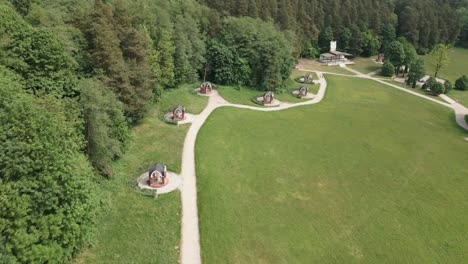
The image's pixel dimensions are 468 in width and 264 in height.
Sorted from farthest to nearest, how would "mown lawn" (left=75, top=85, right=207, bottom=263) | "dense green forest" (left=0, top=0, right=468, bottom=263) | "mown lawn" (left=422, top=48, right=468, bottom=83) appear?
"mown lawn" (left=422, top=48, right=468, bottom=83)
"mown lawn" (left=75, top=85, right=207, bottom=263)
"dense green forest" (left=0, top=0, right=468, bottom=263)

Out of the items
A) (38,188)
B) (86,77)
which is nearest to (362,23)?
(86,77)

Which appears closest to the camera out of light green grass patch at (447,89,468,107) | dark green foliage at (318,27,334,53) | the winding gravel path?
the winding gravel path

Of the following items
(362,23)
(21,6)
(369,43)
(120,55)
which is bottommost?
(369,43)

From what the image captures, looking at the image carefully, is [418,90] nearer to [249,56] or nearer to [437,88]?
[437,88]

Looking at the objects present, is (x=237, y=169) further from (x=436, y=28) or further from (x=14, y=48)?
(x=436, y=28)

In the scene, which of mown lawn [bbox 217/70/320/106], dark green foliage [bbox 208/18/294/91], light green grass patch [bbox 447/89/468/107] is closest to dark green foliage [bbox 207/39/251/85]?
dark green foliage [bbox 208/18/294/91]

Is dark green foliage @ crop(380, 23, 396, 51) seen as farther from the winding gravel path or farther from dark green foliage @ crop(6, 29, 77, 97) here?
dark green foliage @ crop(6, 29, 77, 97)

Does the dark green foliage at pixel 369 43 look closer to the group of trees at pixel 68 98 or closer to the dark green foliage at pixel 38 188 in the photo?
the group of trees at pixel 68 98
